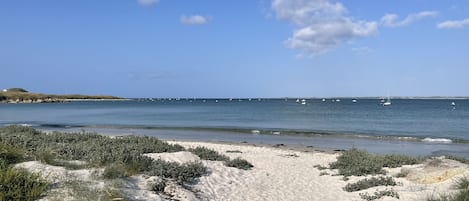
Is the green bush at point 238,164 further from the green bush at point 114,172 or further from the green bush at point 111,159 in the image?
the green bush at point 114,172

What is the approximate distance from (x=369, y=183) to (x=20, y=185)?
9.17 meters

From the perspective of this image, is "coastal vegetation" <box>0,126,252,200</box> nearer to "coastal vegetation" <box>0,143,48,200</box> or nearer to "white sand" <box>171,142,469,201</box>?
"coastal vegetation" <box>0,143,48,200</box>

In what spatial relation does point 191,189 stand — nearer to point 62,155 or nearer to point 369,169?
point 62,155

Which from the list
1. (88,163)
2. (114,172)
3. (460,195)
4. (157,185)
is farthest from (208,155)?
(460,195)

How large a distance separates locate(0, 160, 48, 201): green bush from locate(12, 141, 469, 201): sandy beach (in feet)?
0.81

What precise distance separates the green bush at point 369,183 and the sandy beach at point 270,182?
23cm

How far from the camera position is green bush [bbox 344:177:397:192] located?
12.8 metres

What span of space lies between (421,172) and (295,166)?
4983mm

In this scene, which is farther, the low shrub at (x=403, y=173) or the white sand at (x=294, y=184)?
the low shrub at (x=403, y=173)

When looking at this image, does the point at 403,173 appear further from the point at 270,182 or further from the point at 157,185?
the point at 157,185

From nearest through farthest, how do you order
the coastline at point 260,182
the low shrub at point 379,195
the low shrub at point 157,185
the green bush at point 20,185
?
the green bush at point 20,185 → the coastline at point 260,182 → the low shrub at point 157,185 → the low shrub at point 379,195

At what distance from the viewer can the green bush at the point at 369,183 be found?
12.8 m

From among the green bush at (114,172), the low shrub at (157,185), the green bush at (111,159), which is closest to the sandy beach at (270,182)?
the low shrub at (157,185)

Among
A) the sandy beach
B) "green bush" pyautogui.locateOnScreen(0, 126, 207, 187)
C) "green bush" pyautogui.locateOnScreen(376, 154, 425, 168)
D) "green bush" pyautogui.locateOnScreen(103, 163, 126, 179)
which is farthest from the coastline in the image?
"green bush" pyautogui.locateOnScreen(376, 154, 425, 168)
